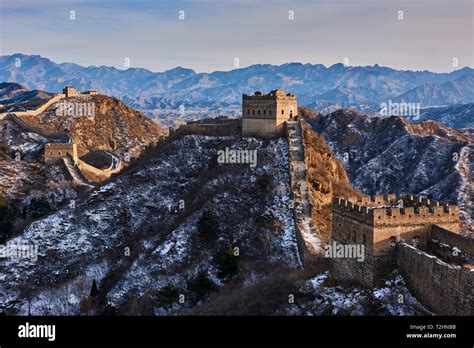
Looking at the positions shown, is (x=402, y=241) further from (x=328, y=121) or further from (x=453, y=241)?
(x=328, y=121)

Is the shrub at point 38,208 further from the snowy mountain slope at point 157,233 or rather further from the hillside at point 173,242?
the snowy mountain slope at point 157,233

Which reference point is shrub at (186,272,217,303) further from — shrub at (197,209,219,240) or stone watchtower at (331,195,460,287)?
stone watchtower at (331,195,460,287)

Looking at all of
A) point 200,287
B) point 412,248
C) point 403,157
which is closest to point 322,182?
point 200,287

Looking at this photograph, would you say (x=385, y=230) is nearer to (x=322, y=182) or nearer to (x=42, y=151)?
(x=322, y=182)

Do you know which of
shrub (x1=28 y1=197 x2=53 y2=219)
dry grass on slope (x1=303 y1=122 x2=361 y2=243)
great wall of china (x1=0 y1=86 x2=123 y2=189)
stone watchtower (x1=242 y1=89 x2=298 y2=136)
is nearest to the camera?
dry grass on slope (x1=303 y1=122 x2=361 y2=243)

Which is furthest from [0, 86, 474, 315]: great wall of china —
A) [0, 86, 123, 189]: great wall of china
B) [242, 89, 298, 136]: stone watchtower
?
[0, 86, 123, 189]: great wall of china

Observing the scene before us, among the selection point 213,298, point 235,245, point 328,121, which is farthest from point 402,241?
point 328,121
